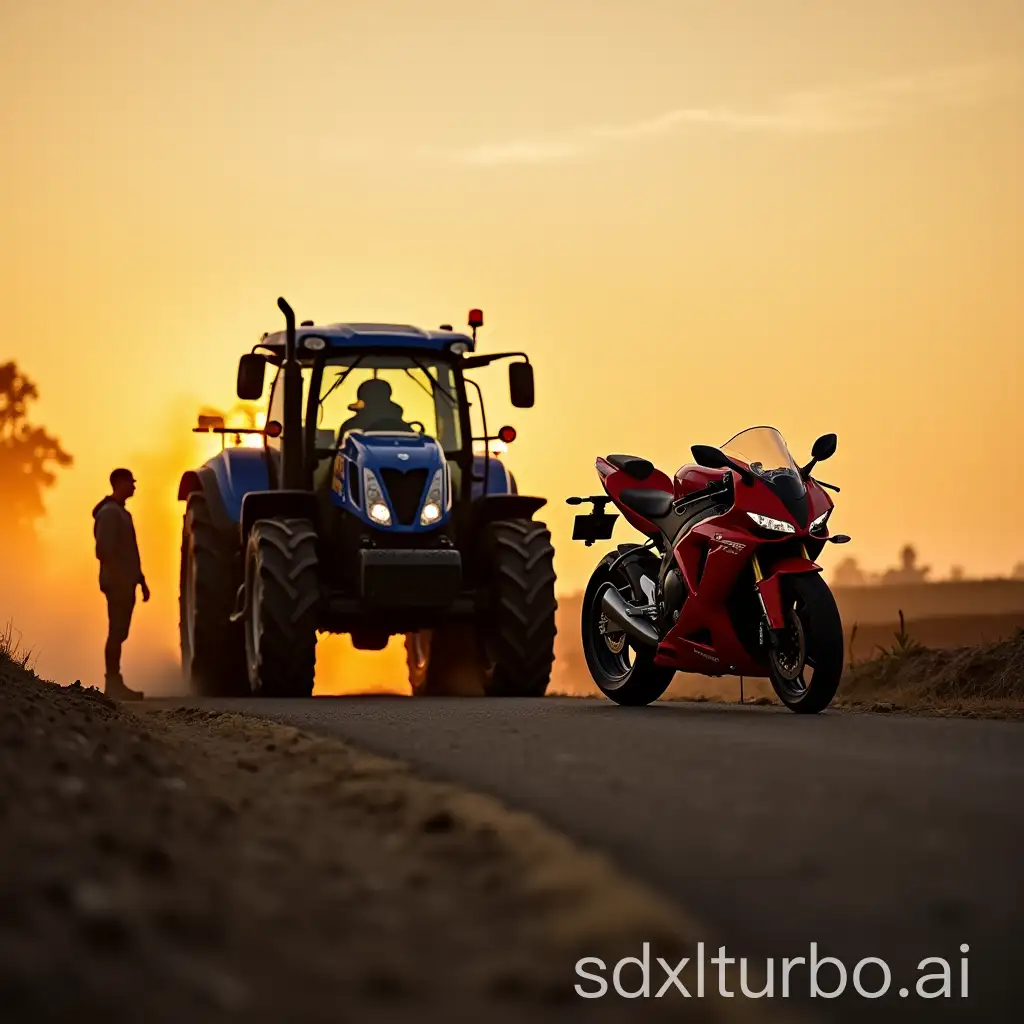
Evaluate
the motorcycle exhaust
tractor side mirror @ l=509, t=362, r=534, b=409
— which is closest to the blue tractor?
tractor side mirror @ l=509, t=362, r=534, b=409

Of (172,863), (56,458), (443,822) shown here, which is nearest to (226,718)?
(443,822)

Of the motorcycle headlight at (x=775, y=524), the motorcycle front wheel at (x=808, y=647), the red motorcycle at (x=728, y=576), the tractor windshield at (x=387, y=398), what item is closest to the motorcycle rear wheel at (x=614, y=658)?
the red motorcycle at (x=728, y=576)

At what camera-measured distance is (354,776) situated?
7836 mm

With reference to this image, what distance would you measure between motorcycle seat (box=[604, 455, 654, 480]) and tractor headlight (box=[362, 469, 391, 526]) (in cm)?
315

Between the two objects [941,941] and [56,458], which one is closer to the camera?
[941,941]

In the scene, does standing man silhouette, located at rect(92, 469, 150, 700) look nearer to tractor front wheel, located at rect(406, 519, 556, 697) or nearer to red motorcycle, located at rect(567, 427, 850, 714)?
tractor front wheel, located at rect(406, 519, 556, 697)

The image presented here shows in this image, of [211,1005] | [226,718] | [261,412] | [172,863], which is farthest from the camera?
[261,412]

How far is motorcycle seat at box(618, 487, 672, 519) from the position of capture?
13219 mm

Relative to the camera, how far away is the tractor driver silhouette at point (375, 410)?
1714cm

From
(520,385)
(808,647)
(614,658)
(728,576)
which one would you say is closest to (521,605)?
(520,385)

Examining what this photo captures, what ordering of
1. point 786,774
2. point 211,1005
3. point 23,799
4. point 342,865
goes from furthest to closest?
point 786,774 < point 23,799 < point 342,865 < point 211,1005

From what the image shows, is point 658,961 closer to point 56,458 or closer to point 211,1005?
point 211,1005

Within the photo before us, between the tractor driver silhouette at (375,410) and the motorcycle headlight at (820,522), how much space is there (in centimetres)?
593

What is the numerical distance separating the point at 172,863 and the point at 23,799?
1038mm
